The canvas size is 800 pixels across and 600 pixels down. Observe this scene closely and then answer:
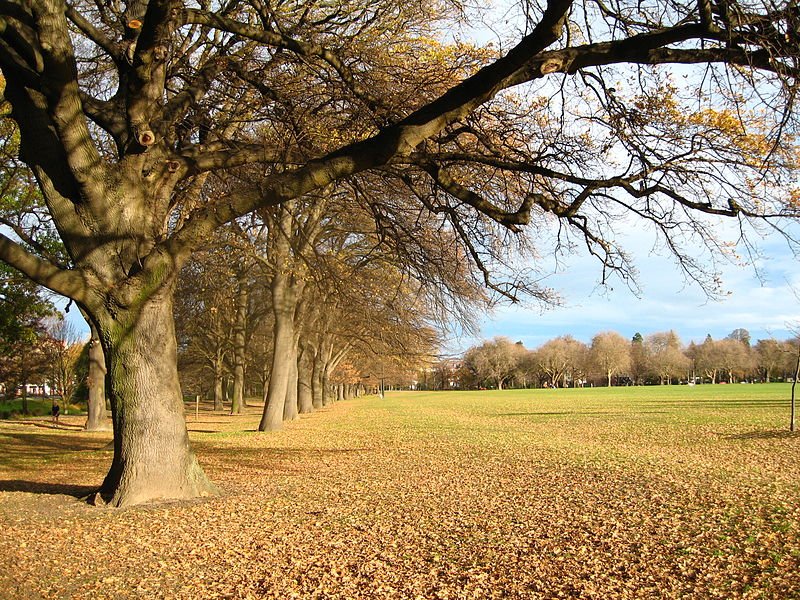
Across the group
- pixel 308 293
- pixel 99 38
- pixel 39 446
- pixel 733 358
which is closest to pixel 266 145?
pixel 99 38

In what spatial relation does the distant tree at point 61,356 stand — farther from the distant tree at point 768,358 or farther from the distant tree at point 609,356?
the distant tree at point 609,356

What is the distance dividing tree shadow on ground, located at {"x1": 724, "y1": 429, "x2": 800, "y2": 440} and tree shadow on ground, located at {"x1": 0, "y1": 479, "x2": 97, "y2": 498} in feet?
52.3

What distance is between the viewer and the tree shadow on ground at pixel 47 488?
8195 mm

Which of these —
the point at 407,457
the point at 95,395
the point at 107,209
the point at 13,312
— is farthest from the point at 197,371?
the point at 107,209

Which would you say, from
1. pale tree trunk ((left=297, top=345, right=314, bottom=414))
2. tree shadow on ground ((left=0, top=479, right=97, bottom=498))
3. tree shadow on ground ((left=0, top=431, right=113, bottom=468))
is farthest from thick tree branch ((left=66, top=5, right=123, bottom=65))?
pale tree trunk ((left=297, top=345, right=314, bottom=414))

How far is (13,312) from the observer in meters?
17.8

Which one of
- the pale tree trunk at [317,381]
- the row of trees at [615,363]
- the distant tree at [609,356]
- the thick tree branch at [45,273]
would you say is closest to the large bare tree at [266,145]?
the thick tree branch at [45,273]

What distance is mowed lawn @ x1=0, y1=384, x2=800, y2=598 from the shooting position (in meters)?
4.79

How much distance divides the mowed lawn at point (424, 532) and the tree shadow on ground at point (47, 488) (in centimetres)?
6

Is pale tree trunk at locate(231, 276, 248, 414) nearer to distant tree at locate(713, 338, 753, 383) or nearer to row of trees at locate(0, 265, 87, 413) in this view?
row of trees at locate(0, 265, 87, 413)

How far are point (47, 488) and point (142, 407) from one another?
3.02 m

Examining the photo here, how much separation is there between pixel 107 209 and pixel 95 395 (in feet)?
57.5

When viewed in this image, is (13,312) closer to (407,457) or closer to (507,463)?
(407,457)

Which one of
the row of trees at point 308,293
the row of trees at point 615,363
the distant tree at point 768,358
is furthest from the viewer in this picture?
the row of trees at point 615,363
